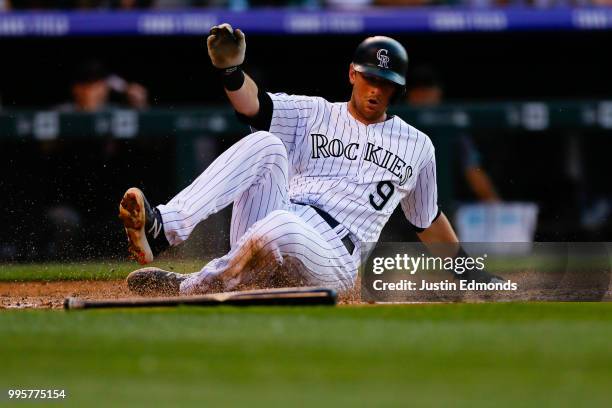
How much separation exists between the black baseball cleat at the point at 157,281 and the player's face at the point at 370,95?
120cm

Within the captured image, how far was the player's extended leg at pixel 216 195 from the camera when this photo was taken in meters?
5.48

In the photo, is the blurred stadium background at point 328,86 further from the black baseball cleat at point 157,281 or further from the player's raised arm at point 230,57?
the player's raised arm at point 230,57

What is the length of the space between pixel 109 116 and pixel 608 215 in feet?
15.4

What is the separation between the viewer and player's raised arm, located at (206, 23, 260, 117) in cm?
566

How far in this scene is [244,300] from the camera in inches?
212

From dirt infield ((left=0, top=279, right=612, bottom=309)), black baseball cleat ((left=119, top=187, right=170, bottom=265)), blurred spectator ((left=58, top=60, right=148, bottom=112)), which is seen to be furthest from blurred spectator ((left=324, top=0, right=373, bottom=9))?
black baseball cleat ((left=119, top=187, right=170, bottom=265))

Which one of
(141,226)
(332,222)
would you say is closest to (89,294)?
(141,226)

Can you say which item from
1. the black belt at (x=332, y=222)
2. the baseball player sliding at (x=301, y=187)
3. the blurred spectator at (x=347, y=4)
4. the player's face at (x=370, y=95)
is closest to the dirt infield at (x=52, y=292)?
the baseball player sliding at (x=301, y=187)

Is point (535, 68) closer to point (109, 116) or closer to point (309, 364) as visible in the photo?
point (109, 116)

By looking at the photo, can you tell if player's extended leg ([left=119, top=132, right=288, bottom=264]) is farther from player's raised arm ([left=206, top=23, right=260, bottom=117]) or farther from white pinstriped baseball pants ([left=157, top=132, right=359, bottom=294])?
player's raised arm ([left=206, top=23, right=260, bottom=117])

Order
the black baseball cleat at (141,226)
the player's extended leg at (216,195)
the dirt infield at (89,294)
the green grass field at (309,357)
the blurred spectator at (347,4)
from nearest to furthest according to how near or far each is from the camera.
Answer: the green grass field at (309,357)
the black baseball cleat at (141,226)
the player's extended leg at (216,195)
the dirt infield at (89,294)
the blurred spectator at (347,4)

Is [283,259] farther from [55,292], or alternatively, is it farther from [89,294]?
[55,292]

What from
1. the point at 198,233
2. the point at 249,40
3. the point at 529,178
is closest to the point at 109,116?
the point at 249,40

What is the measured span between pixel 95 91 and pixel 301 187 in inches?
178
